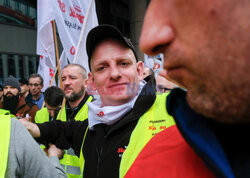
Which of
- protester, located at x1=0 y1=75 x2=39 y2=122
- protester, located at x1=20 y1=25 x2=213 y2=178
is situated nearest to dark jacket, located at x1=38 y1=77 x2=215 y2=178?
protester, located at x1=20 y1=25 x2=213 y2=178

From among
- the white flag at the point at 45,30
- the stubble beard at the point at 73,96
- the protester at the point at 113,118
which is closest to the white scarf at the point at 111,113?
the protester at the point at 113,118

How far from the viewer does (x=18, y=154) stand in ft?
3.72

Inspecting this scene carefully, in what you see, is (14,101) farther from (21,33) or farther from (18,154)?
(21,33)

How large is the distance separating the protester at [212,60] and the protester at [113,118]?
2.17 feet

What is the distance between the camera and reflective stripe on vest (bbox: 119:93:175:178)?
1243mm

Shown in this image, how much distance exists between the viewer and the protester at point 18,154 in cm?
110

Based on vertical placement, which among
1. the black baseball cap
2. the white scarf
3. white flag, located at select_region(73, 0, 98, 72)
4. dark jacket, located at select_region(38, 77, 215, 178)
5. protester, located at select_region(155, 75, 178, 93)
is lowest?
dark jacket, located at select_region(38, 77, 215, 178)

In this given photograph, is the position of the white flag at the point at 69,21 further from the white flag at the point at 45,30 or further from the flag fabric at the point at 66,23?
the white flag at the point at 45,30

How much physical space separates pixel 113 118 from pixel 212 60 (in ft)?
3.62

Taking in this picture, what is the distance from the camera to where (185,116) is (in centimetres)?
63

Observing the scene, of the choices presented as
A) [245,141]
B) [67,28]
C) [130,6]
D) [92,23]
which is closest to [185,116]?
[245,141]

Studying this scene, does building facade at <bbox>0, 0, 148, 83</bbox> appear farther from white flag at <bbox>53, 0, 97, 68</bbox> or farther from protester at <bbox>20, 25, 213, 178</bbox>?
protester at <bbox>20, 25, 213, 178</bbox>

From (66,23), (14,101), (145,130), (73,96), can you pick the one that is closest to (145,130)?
(145,130)

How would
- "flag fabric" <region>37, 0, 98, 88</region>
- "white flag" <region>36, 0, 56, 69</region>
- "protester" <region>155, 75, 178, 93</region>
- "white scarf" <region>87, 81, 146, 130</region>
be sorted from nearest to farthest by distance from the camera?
"white scarf" <region>87, 81, 146, 130</region> < "protester" <region>155, 75, 178, 93</region> < "flag fabric" <region>37, 0, 98, 88</region> < "white flag" <region>36, 0, 56, 69</region>
